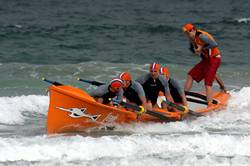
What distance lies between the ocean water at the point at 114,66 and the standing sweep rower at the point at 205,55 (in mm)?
774

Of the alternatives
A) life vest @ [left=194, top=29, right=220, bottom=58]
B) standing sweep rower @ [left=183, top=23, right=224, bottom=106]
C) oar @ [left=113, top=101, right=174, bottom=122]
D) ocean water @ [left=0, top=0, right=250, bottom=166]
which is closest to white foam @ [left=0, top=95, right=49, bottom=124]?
ocean water @ [left=0, top=0, right=250, bottom=166]

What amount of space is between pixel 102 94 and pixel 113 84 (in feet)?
1.58

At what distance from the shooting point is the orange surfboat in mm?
12492

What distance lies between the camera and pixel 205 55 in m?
15.0

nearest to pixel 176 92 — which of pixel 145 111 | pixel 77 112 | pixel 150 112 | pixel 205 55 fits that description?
pixel 205 55

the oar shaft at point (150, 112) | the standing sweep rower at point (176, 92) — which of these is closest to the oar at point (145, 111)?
the oar shaft at point (150, 112)

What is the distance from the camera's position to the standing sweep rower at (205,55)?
14547mm

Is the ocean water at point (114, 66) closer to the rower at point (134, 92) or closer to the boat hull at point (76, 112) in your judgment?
the boat hull at point (76, 112)

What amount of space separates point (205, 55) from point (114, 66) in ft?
22.8

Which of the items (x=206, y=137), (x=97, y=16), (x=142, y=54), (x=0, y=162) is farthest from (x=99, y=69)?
(x=97, y=16)

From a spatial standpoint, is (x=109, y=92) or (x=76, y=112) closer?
(x=76, y=112)

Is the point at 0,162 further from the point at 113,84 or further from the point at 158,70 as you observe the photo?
the point at 158,70

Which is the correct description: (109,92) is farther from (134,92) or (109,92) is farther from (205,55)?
(205,55)

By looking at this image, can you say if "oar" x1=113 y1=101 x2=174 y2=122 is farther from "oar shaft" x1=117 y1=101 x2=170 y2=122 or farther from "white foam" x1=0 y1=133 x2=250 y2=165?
"white foam" x1=0 y1=133 x2=250 y2=165
